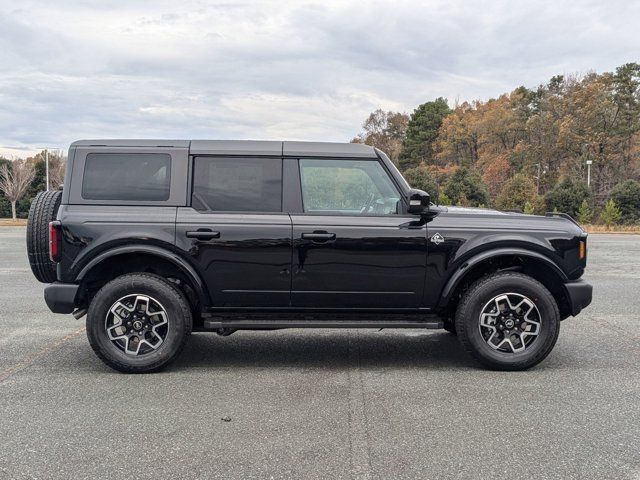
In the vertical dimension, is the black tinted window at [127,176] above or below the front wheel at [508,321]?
above

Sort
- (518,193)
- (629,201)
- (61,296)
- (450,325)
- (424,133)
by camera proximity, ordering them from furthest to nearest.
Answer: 1. (424,133)
2. (518,193)
3. (629,201)
4. (450,325)
5. (61,296)

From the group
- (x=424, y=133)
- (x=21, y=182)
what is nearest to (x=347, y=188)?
(x=21, y=182)

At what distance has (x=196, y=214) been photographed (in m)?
4.79

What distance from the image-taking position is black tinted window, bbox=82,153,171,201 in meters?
4.82

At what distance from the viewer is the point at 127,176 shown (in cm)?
485

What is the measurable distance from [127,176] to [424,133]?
2499 inches

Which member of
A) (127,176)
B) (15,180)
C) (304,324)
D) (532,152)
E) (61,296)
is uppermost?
(532,152)

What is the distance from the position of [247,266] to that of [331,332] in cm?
202

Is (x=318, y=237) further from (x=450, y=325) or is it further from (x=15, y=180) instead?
(x=15, y=180)

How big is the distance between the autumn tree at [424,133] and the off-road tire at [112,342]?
62.6 metres

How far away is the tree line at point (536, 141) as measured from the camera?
122ft

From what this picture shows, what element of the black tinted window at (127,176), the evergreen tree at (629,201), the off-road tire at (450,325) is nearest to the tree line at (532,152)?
the evergreen tree at (629,201)

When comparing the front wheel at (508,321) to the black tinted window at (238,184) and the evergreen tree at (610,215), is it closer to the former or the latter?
the black tinted window at (238,184)

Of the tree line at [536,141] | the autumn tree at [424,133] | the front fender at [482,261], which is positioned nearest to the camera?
the front fender at [482,261]
